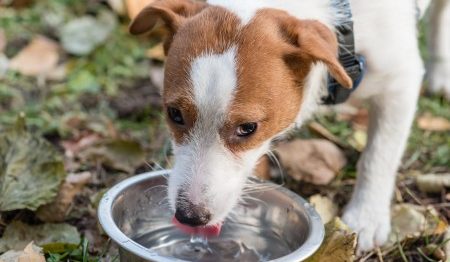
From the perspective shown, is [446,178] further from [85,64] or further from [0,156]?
[85,64]

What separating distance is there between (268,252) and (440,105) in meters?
1.96

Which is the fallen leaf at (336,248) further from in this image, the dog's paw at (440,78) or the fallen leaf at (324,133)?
the dog's paw at (440,78)

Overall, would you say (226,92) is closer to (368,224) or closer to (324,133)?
(368,224)

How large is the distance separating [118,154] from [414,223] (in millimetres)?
1293

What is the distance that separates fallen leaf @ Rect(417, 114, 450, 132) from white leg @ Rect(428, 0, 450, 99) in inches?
13.3

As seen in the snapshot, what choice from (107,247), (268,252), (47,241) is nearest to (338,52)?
(268,252)

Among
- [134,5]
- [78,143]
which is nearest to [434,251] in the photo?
[78,143]

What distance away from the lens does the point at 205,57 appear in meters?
2.28

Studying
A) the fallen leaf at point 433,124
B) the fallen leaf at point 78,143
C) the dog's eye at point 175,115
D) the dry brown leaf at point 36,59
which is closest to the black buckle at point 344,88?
the dog's eye at point 175,115

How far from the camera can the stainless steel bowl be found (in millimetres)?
2441

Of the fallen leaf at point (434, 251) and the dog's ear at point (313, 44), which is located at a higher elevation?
the dog's ear at point (313, 44)

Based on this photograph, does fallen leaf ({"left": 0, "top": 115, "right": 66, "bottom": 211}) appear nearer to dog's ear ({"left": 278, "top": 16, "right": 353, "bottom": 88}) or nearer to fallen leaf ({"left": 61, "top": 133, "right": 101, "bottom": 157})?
fallen leaf ({"left": 61, "top": 133, "right": 101, "bottom": 157})

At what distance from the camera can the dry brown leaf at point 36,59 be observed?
4160 mm

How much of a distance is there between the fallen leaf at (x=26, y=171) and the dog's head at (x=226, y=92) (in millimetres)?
591
